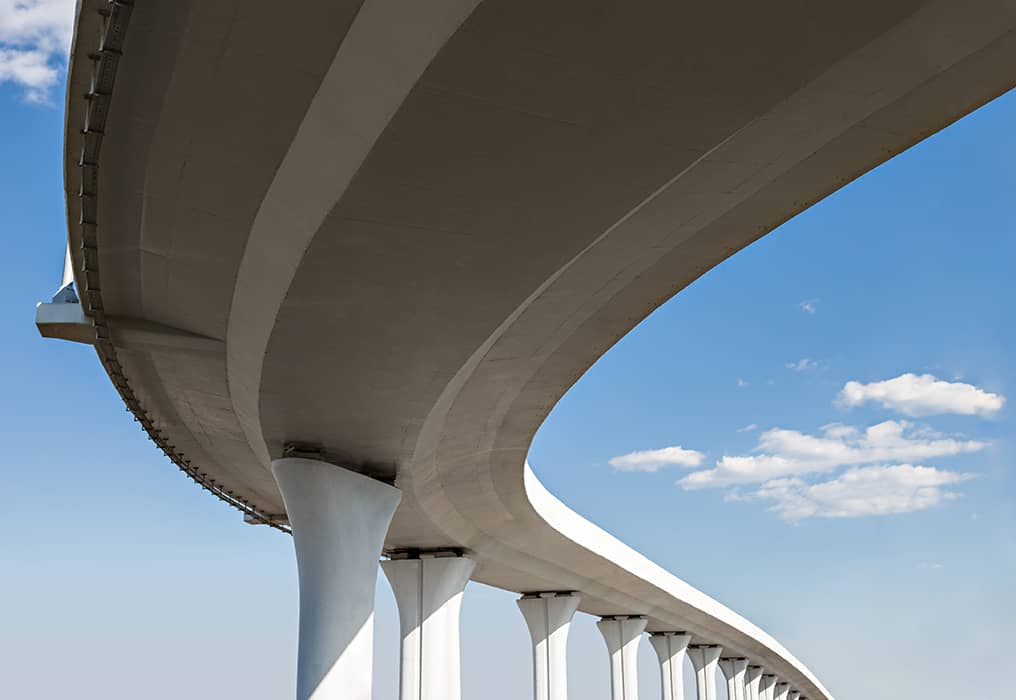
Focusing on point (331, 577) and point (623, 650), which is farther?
point (623, 650)

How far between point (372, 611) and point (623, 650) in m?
29.2

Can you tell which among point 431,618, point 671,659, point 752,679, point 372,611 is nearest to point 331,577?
point 372,611

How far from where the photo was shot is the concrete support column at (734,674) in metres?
68.4

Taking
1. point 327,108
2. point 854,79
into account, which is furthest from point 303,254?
point 854,79

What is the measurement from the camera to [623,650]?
45.5 m

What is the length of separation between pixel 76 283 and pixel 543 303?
18.2ft

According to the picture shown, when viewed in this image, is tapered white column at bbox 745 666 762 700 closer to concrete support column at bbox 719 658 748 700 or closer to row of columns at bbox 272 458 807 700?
concrete support column at bbox 719 658 748 700

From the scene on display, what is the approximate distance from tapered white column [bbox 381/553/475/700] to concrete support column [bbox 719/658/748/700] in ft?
143

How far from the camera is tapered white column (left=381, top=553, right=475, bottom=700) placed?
1121 inches

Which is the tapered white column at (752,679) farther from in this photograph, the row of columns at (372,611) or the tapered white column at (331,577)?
the tapered white column at (331,577)

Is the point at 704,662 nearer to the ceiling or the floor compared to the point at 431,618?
nearer to the ceiling

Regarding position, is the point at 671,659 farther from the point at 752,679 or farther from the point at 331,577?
the point at 331,577

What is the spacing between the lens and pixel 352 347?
44.0 ft

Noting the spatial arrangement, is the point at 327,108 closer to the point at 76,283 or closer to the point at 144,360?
the point at 76,283
